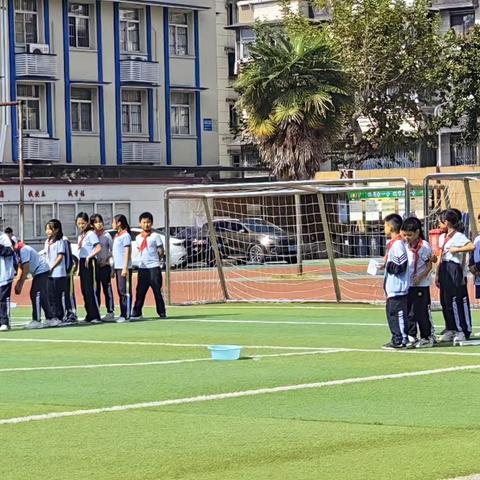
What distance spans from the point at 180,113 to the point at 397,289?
44.7 meters

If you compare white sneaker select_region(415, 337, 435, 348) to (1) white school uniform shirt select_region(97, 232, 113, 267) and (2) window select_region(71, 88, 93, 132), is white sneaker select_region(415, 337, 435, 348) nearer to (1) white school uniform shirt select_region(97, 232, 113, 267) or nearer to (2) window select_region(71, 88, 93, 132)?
(1) white school uniform shirt select_region(97, 232, 113, 267)

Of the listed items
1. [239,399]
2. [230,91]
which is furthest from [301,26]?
[239,399]

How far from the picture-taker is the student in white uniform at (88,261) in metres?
23.3

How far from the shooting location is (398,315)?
16812 millimetres

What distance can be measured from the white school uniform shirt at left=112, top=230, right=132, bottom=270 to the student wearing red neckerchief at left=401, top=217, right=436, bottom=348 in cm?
742

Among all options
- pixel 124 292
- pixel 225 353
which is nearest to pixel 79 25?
pixel 124 292

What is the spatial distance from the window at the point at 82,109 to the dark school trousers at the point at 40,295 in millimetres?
34347

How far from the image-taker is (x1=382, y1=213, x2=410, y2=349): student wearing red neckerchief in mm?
16703

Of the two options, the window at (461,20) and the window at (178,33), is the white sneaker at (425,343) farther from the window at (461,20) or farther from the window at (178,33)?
the window at (461,20)

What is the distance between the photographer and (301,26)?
53.6 metres

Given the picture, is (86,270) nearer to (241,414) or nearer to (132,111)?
(241,414)

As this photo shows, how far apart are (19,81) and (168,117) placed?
790cm

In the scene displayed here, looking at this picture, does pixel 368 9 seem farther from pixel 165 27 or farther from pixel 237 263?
pixel 237 263

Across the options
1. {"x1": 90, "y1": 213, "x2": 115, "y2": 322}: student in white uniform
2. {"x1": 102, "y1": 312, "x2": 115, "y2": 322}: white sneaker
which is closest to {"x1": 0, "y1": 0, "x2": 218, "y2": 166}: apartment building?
{"x1": 90, "y1": 213, "x2": 115, "y2": 322}: student in white uniform
